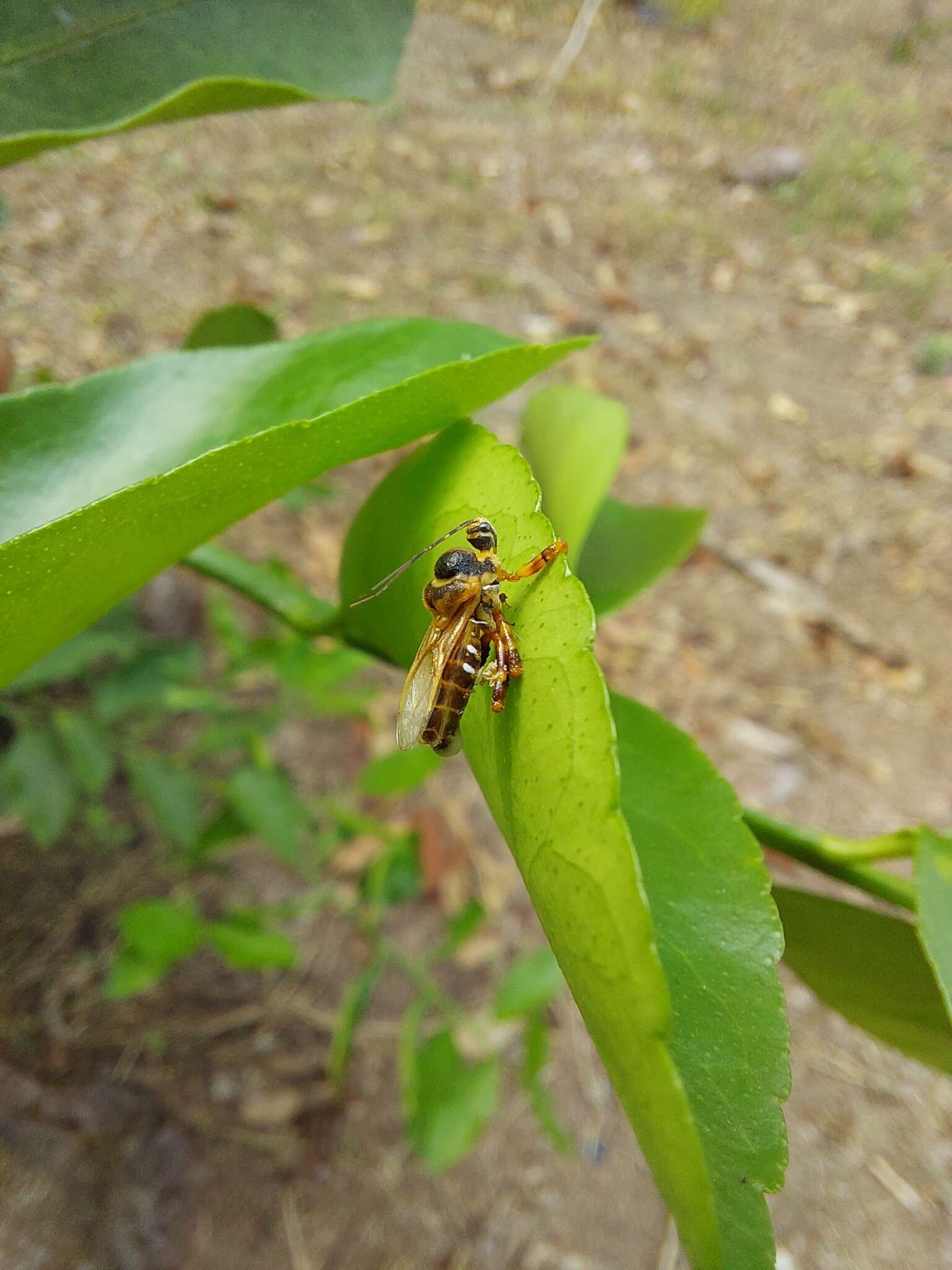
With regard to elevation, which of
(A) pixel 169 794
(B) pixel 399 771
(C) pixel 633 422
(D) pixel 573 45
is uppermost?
(D) pixel 573 45

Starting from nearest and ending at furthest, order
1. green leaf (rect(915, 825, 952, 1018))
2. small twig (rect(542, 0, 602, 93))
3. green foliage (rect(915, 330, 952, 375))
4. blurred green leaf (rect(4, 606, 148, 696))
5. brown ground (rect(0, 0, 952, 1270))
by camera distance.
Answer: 1. green leaf (rect(915, 825, 952, 1018))
2. blurred green leaf (rect(4, 606, 148, 696))
3. brown ground (rect(0, 0, 952, 1270))
4. green foliage (rect(915, 330, 952, 375))
5. small twig (rect(542, 0, 602, 93))

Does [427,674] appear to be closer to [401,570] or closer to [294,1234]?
[401,570]

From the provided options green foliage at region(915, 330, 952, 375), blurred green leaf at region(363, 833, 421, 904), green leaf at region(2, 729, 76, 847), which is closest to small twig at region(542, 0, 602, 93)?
green foliage at region(915, 330, 952, 375)

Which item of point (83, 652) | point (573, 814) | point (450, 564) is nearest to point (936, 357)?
point (83, 652)

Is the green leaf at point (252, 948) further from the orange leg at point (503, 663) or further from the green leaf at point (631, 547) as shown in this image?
the orange leg at point (503, 663)

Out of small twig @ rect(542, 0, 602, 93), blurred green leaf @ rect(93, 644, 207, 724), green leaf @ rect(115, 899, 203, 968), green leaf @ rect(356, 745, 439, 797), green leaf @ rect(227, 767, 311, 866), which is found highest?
small twig @ rect(542, 0, 602, 93)

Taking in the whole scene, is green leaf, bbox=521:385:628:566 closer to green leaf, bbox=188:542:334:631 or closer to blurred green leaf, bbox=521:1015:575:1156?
green leaf, bbox=188:542:334:631
